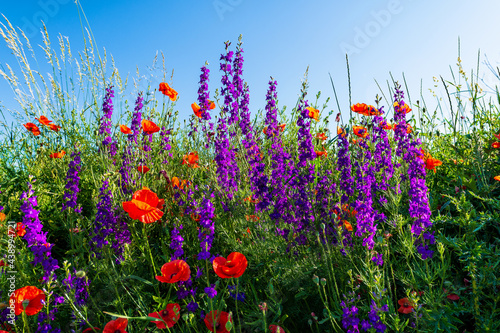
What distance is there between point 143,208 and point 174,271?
33 centimetres

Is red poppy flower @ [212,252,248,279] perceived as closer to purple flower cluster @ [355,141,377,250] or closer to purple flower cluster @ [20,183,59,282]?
purple flower cluster @ [355,141,377,250]

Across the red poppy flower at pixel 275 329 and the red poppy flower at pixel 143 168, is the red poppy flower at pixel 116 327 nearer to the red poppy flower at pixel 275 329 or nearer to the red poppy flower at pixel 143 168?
the red poppy flower at pixel 275 329

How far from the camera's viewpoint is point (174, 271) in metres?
1.55

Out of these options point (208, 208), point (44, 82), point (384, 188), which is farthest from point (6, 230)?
point (44, 82)

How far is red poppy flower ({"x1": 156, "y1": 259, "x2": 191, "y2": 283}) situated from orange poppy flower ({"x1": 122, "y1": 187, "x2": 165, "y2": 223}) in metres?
0.24

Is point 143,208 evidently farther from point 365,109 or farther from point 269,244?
point 365,109

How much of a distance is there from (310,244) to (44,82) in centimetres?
405

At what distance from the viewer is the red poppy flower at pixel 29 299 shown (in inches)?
57.6

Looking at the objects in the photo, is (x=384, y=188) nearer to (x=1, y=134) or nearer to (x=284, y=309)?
(x=284, y=309)

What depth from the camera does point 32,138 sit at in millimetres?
4473

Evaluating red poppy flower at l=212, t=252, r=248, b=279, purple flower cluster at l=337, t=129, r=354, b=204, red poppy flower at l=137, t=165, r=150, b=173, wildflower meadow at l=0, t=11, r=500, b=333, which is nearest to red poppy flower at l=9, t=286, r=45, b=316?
wildflower meadow at l=0, t=11, r=500, b=333

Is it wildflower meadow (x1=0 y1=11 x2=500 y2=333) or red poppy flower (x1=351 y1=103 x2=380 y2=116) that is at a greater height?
red poppy flower (x1=351 y1=103 x2=380 y2=116)

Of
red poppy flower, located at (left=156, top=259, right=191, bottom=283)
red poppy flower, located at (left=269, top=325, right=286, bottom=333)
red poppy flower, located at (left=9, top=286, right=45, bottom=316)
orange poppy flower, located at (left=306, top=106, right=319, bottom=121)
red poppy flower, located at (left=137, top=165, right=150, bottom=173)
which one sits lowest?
red poppy flower, located at (left=269, top=325, right=286, bottom=333)

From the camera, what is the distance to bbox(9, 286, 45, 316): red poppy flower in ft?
4.80
